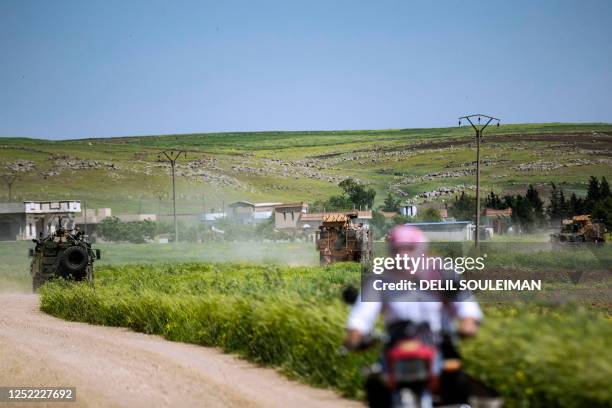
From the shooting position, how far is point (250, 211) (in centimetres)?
14688

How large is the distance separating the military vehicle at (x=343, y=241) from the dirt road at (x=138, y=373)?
Result: 30527 mm

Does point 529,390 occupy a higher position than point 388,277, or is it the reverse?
point 388,277

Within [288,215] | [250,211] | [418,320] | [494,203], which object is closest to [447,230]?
[494,203]

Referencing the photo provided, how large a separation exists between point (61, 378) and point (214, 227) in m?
112

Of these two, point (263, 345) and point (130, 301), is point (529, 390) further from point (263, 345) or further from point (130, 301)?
point (130, 301)

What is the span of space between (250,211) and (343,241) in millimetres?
93509

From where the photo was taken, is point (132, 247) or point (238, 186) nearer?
point (132, 247)

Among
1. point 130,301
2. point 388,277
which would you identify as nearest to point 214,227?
point 130,301

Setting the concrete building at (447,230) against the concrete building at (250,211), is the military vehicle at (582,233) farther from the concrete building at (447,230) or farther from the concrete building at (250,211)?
the concrete building at (250,211)

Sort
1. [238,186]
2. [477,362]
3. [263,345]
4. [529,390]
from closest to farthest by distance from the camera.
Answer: [529,390], [477,362], [263,345], [238,186]

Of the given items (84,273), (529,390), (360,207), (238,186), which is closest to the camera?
(529,390)

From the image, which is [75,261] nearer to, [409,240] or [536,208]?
[409,240]

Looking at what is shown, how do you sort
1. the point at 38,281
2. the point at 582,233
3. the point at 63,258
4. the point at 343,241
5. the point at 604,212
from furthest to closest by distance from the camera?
the point at 604,212
the point at 582,233
the point at 343,241
the point at 38,281
the point at 63,258

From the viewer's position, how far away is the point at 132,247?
316 feet
